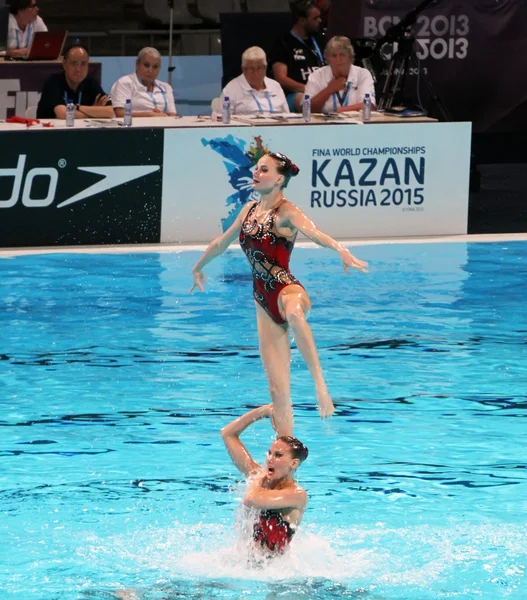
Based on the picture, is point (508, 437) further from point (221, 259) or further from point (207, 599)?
point (221, 259)

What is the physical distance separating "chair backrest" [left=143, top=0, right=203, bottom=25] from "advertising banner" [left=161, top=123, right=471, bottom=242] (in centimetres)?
756

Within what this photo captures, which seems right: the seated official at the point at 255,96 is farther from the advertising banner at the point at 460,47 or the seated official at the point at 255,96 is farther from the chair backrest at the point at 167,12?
the chair backrest at the point at 167,12

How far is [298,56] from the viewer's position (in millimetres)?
15438

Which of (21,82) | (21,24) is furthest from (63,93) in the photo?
(21,24)

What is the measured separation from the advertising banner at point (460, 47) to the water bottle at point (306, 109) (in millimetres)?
3522

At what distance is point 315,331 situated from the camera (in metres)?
10.5

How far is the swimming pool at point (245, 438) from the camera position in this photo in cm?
587

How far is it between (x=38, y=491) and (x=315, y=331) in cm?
399

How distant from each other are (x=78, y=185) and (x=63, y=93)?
48.4 inches

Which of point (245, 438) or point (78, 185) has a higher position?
point (78, 185)

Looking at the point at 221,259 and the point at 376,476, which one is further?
the point at 221,259

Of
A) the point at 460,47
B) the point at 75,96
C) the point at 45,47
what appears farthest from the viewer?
the point at 460,47

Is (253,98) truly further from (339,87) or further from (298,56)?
(298,56)

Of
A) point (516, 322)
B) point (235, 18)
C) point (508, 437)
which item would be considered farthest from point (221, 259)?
point (508, 437)
